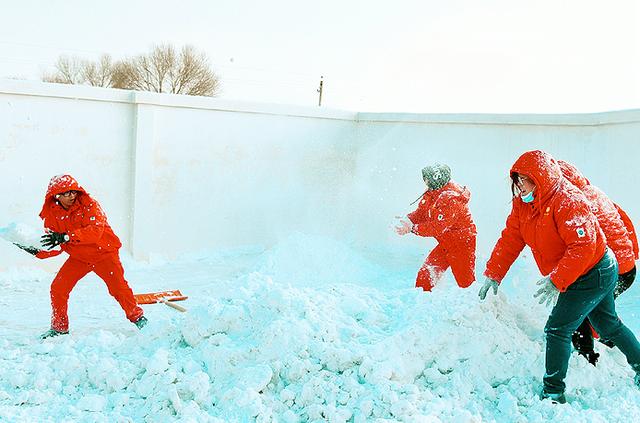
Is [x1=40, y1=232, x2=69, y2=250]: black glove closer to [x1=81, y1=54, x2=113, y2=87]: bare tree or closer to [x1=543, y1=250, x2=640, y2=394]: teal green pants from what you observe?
[x1=543, y1=250, x2=640, y2=394]: teal green pants

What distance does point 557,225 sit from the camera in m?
3.10

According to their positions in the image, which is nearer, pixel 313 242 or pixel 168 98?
pixel 168 98

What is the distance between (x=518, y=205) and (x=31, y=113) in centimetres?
542

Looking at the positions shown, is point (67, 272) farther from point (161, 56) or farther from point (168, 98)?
point (161, 56)

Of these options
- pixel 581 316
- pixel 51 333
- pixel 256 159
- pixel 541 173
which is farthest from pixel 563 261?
pixel 256 159

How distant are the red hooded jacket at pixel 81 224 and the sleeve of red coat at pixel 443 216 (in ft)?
8.31

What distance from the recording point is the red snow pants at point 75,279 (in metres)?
4.56

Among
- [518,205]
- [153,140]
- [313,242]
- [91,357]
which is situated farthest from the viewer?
[313,242]

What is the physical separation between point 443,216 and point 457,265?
1.45ft

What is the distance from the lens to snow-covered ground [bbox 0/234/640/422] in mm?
3061

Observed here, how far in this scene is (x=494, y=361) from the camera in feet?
11.4

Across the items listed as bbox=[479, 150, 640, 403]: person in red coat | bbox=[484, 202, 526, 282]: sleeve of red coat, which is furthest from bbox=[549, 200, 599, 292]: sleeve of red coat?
bbox=[484, 202, 526, 282]: sleeve of red coat

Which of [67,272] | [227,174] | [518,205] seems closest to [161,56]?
[227,174]

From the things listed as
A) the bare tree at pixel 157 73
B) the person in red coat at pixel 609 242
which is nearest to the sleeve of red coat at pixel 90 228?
the person in red coat at pixel 609 242
